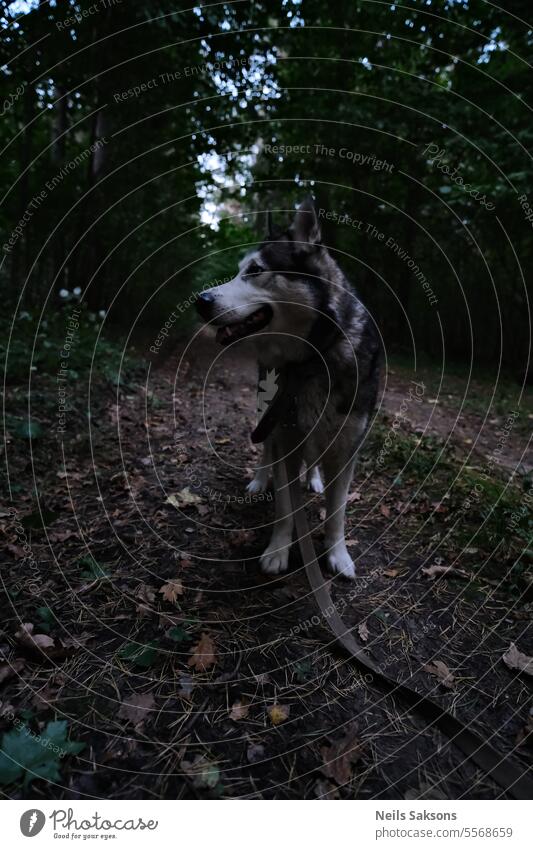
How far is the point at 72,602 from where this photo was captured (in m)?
2.75

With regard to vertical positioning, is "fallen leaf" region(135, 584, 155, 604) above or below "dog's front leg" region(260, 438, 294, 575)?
below

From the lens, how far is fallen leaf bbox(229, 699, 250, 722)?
2.04 metres

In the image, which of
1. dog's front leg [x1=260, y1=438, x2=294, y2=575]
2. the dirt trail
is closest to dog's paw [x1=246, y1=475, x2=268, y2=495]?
the dirt trail

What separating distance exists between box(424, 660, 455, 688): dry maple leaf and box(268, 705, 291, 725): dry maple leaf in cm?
84

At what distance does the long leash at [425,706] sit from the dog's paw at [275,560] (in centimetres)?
36

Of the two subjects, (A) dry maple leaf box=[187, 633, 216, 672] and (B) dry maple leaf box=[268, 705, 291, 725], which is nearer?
(B) dry maple leaf box=[268, 705, 291, 725]

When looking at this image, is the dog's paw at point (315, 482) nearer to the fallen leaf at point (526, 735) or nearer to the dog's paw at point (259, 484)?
the dog's paw at point (259, 484)

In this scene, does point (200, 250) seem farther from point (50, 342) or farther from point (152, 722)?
point (152, 722)

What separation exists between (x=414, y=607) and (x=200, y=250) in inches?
379

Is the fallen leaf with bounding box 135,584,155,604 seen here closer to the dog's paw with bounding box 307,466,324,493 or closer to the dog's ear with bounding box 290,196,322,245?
the dog's paw with bounding box 307,466,324,493

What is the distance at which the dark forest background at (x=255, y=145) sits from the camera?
6125 mm

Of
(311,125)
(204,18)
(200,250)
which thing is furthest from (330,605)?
(311,125)

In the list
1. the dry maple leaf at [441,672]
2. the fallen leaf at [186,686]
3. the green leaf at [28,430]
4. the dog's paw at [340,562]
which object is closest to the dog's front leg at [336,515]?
the dog's paw at [340,562]

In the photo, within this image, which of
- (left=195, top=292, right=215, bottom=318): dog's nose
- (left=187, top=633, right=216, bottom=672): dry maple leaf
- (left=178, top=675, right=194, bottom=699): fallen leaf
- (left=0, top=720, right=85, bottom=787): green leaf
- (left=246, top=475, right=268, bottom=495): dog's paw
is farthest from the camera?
(left=246, top=475, right=268, bottom=495): dog's paw
